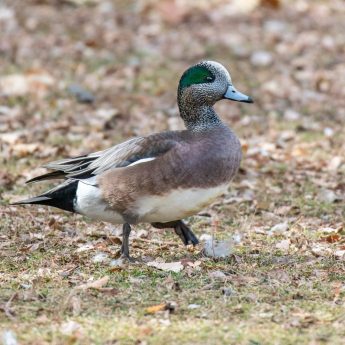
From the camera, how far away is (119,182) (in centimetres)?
481

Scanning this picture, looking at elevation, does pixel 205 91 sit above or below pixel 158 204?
above

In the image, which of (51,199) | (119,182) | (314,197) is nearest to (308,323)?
(119,182)

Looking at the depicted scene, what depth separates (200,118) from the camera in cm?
506

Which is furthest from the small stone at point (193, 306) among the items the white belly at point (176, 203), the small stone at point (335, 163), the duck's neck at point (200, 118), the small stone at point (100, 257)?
the small stone at point (335, 163)

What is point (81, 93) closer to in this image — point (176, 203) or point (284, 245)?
point (284, 245)

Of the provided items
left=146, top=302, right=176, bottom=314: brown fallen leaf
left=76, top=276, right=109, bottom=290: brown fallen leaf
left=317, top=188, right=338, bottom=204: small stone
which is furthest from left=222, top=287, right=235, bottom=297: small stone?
left=317, top=188, right=338, bottom=204: small stone

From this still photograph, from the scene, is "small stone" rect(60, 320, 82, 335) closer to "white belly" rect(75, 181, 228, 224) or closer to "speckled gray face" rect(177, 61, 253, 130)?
"white belly" rect(75, 181, 228, 224)

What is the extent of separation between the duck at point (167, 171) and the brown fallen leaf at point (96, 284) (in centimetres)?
48

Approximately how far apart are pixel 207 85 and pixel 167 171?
67cm

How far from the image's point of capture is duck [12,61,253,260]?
15.4ft

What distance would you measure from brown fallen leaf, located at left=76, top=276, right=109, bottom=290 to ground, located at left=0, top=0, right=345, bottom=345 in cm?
1

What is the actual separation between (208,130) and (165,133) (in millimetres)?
239

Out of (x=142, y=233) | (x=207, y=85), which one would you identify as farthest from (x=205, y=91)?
(x=142, y=233)

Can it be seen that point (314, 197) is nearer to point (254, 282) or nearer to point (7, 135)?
point (254, 282)
